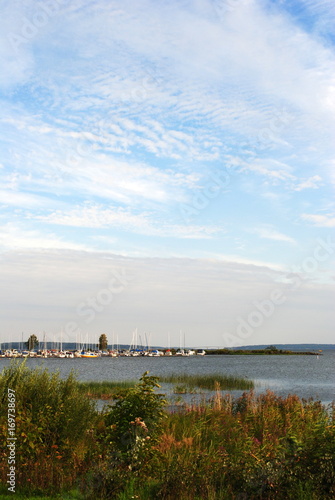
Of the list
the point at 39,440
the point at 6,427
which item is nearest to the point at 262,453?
the point at 39,440

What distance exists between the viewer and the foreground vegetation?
7961 millimetres

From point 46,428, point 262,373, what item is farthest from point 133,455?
point 262,373

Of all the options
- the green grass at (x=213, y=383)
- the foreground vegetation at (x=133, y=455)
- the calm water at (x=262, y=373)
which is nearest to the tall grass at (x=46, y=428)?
the foreground vegetation at (x=133, y=455)

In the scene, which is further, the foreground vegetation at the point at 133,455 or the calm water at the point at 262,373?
the calm water at the point at 262,373

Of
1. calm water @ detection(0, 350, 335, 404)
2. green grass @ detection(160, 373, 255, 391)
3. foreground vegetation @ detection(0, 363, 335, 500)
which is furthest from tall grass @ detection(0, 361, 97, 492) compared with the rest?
green grass @ detection(160, 373, 255, 391)

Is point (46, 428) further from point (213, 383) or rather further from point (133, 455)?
point (213, 383)

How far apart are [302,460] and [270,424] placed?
5.99 meters

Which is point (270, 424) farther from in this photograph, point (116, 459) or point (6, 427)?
point (6, 427)

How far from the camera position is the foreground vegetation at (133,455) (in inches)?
313

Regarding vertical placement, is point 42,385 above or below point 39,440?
above

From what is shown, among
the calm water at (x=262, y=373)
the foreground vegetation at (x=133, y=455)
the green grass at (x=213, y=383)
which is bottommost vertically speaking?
the calm water at (x=262, y=373)

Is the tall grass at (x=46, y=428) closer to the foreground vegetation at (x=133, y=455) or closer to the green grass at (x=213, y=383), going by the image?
the foreground vegetation at (x=133, y=455)

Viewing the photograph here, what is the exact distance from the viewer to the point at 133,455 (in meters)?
9.00

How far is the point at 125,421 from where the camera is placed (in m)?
9.43
